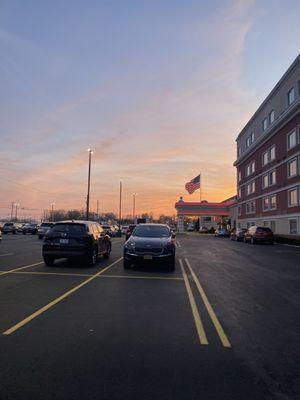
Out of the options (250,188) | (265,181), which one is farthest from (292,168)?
(250,188)

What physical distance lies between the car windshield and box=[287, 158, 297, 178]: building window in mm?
26958

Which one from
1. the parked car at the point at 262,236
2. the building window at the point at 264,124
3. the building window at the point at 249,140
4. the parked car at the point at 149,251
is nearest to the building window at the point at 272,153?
the building window at the point at 264,124

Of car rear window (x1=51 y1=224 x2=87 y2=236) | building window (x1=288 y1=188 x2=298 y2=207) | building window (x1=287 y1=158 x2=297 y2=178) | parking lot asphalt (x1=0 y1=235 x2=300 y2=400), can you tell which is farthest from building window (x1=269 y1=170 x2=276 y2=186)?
parking lot asphalt (x1=0 y1=235 x2=300 y2=400)

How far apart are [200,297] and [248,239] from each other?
Answer: 32220mm

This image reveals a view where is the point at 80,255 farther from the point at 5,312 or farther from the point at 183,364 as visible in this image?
the point at 183,364

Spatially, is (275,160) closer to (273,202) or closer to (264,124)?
(273,202)

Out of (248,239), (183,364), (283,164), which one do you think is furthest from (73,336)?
(283,164)

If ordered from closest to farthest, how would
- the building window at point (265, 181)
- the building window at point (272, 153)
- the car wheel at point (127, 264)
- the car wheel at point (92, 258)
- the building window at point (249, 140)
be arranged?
the car wheel at point (127, 264)
the car wheel at point (92, 258)
the building window at point (272, 153)
the building window at point (265, 181)
the building window at point (249, 140)

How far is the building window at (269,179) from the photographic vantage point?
4730 centimetres

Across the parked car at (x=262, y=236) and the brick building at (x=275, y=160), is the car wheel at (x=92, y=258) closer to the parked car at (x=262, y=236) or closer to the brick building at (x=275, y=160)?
the parked car at (x=262, y=236)

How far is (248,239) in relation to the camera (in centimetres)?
4041

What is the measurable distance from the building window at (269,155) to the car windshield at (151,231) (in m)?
34.0

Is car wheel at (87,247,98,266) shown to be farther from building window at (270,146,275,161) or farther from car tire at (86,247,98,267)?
building window at (270,146,275,161)

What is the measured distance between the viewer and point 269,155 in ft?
161
